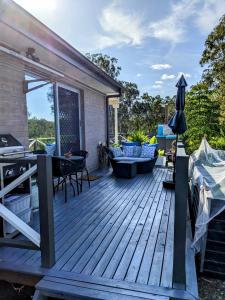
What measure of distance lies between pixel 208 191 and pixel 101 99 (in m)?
6.64

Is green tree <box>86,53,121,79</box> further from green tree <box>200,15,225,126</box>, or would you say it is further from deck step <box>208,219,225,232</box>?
deck step <box>208,219,225,232</box>

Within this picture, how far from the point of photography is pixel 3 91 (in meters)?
3.78

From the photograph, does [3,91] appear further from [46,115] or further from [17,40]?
[46,115]

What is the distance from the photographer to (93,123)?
788cm

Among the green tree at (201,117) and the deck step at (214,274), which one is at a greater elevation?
the green tree at (201,117)

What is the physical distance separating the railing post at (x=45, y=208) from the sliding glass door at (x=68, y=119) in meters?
3.47

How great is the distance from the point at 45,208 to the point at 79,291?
765 millimetres

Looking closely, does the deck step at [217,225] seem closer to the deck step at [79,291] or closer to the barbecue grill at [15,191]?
the deck step at [79,291]

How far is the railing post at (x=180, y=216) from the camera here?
6.31 feet

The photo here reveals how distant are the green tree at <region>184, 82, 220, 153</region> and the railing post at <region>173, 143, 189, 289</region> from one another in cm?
918

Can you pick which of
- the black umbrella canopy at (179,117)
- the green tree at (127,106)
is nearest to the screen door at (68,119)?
the black umbrella canopy at (179,117)

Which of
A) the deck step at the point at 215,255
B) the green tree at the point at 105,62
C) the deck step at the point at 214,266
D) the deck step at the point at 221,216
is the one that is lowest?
the deck step at the point at 214,266

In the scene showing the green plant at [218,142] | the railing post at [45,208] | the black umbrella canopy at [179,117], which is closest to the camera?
the railing post at [45,208]

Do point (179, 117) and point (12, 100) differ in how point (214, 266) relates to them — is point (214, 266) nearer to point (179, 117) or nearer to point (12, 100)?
point (179, 117)
